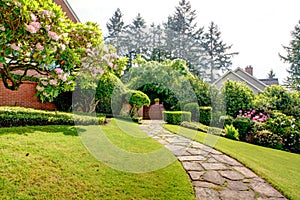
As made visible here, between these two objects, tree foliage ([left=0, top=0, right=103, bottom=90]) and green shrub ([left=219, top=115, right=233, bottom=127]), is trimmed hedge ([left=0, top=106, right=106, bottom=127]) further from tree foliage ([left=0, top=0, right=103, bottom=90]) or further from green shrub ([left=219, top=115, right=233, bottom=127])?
green shrub ([left=219, top=115, right=233, bottom=127])

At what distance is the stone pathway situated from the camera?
126 inches

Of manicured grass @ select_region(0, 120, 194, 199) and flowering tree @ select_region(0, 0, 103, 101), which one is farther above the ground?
flowering tree @ select_region(0, 0, 103, 101)

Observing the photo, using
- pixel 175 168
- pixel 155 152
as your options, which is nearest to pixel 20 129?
pixel 155 152

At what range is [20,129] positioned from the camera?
480 cm

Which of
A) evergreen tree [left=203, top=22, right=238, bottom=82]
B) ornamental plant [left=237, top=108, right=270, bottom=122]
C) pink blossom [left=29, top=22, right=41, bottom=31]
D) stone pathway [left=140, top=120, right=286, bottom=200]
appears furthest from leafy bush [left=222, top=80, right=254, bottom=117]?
evergreen tree [left=203, top=22, right=238, bottom=82]

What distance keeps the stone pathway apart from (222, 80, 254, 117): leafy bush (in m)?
8.29

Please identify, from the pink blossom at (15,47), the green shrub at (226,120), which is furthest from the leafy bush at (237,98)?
the pink blossom at (15,47)

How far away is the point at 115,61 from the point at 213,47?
965 inches

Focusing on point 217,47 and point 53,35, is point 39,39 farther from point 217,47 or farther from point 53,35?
point 217,47

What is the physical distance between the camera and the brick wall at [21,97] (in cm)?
852

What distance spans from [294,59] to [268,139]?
21.4 meters

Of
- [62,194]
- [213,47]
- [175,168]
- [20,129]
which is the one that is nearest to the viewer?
[62,194]

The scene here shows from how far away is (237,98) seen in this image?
513 inches

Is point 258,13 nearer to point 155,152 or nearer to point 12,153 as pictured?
point 155,152
